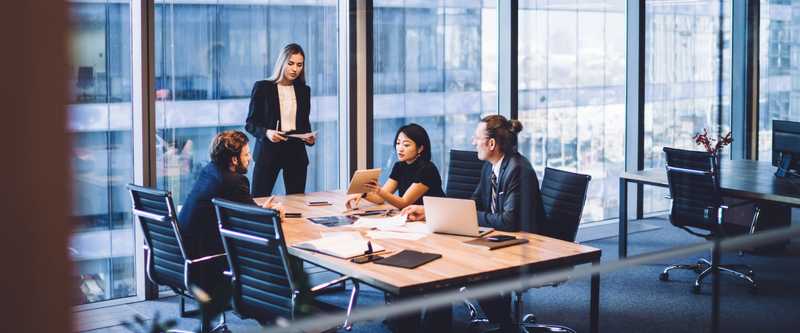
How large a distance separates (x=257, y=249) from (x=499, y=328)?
1.39 metres

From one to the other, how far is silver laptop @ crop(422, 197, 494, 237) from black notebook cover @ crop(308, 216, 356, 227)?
1.59 ft

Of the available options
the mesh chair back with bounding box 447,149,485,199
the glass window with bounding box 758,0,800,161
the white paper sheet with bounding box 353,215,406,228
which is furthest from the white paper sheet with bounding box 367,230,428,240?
the glass window with bounding box 758,0,800,161

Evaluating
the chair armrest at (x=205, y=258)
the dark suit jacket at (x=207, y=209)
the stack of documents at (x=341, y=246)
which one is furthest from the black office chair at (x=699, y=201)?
the chair armrest at (x=205, y=258)

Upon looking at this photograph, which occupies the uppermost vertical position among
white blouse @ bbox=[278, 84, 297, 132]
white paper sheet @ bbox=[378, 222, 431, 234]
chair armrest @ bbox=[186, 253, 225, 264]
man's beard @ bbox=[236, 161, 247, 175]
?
white blouse @ bbox=[278, 84, 297, 132]

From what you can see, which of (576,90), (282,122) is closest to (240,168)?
(282,122)

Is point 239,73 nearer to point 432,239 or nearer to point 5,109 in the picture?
point 432,239

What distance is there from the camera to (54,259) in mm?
590

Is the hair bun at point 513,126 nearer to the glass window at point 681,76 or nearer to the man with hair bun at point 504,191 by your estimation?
the man with hair bun at point 504,191

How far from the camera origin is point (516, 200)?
13.2 feet

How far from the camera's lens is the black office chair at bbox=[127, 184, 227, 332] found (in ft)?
12.6

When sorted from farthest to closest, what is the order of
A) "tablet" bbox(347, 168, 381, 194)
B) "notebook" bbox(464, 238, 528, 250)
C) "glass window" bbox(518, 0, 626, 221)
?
"glass window" bbox(518, 0, 626, 221) < "tablet" bbox(347, 168, 381, 194) < "notebook" bbox(464, 238, 528, 250)

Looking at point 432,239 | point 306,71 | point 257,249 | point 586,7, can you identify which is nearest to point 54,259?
point 257,249

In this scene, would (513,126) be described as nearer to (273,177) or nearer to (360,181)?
(360,181)

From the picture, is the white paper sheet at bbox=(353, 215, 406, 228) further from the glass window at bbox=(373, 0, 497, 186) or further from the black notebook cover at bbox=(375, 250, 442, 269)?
the glass window at bbox=(373, 0, 497, 186)
